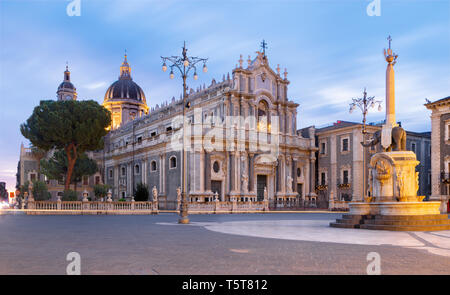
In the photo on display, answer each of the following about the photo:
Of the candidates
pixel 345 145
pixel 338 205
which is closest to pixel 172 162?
pixel 338 205

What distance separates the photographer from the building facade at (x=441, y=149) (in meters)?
37.4

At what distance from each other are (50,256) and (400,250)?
25.8 ft

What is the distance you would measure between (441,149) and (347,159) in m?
12.6

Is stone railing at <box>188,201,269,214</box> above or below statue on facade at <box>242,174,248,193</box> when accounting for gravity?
below

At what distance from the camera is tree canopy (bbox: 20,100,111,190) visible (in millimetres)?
41219

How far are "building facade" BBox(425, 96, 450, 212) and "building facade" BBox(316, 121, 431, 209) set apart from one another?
8.33m

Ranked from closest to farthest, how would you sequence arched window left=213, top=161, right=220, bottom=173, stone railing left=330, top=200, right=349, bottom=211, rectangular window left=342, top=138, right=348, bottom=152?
stone railing left=330, top=200, right=349, bottom=211 → arched window left=213, top=161, right=220, bottom=173 → rectangular window left=342, top=138, right=348, bottom=152

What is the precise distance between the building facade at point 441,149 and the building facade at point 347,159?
8.33m

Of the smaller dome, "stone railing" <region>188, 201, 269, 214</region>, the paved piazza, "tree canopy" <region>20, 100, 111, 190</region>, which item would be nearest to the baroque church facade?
"stone railing" <region>188, 201, 269, 214</region>

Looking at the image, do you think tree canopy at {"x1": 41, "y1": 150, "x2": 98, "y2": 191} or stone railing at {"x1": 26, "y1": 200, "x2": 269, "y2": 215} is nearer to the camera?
stone railing at {"x1": 26, "y1": 200, "x2": 269, "y2": 215}

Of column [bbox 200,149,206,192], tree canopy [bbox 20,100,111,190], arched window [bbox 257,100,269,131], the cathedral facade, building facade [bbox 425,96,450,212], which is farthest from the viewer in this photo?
arched window [bbox 257,100,269,131]

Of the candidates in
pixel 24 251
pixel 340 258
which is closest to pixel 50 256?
pixel 24 251

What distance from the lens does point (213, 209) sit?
35.5 metres

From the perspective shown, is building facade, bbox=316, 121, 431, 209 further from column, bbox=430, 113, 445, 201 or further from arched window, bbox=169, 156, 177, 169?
arched window, bbox=169, 156, 177, 169
